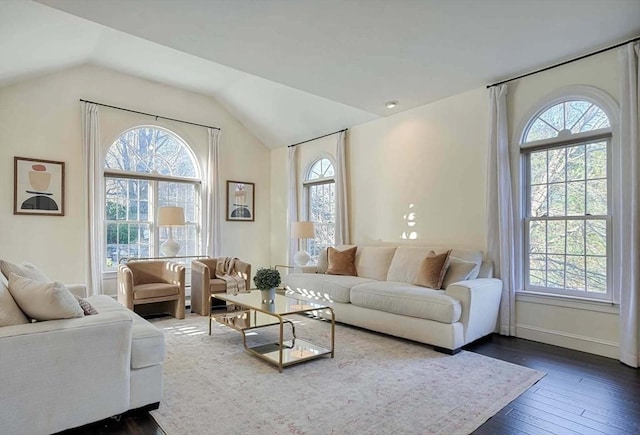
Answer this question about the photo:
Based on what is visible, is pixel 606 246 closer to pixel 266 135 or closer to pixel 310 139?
pixel 310 139

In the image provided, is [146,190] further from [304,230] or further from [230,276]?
[304,230]

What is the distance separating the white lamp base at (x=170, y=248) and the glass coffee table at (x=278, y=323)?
7.18ft

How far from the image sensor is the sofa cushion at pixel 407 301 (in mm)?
3459

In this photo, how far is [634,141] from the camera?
3.18 m

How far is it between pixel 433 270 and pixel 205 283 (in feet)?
9.84

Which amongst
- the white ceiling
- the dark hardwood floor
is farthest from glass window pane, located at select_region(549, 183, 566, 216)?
the dark hardwood floor

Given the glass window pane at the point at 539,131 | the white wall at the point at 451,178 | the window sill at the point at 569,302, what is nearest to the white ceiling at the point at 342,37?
the white wall at the point at 451,178

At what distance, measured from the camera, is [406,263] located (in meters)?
4.57

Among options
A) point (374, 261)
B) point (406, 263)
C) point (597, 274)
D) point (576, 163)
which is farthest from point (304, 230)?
point (597, 274)

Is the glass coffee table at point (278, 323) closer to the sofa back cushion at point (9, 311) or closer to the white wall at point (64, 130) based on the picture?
the sofa back cushion at point (9, 311)

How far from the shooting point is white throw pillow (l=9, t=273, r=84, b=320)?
2.11 metres

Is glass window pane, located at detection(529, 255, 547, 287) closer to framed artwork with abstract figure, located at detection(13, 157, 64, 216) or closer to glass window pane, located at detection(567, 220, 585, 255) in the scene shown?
glass window pane, located at detection(567, 220, 585, 255)

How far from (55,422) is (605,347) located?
14.2 feet

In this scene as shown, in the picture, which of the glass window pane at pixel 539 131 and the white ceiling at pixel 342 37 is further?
the glass window pane at pixel 539 131
